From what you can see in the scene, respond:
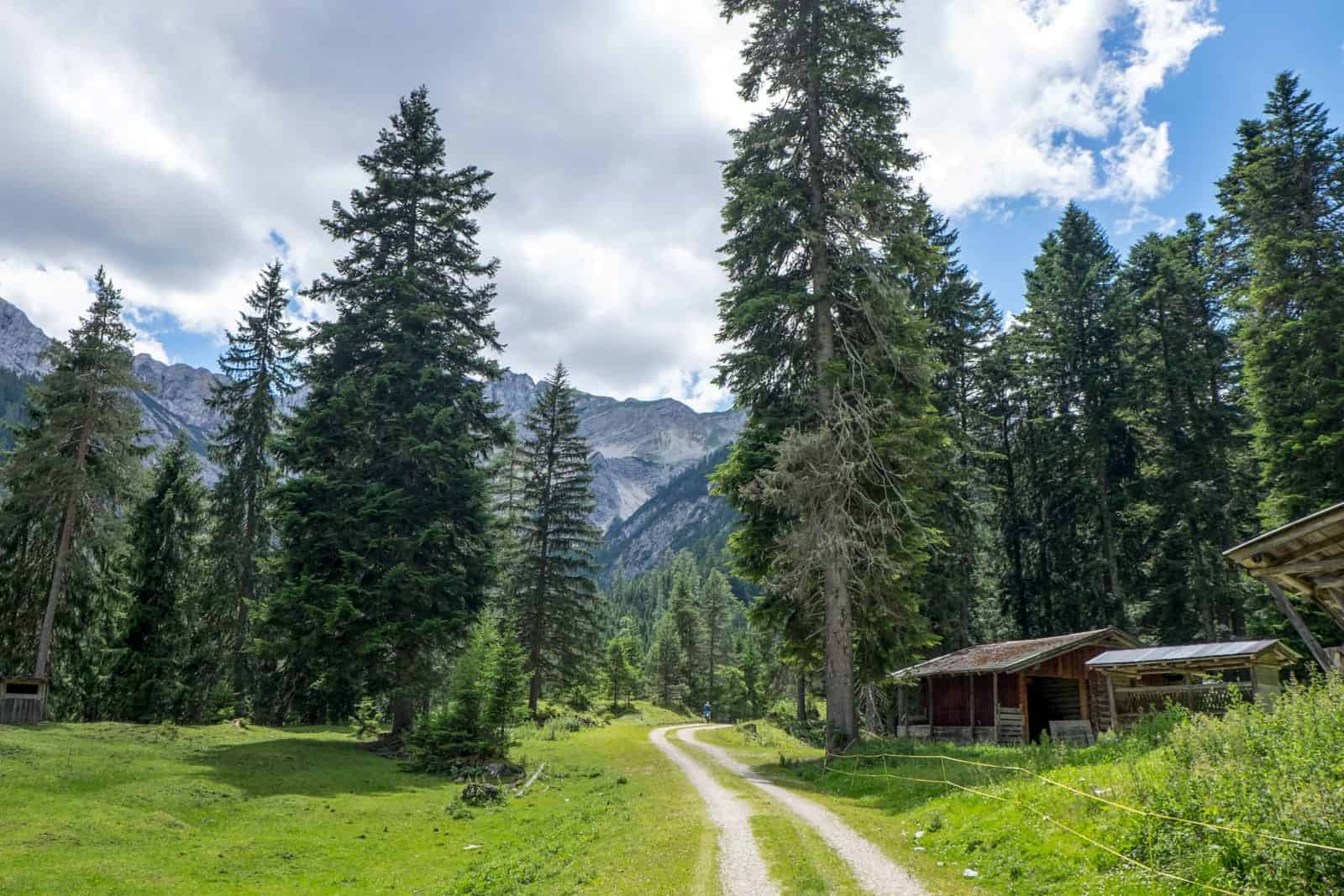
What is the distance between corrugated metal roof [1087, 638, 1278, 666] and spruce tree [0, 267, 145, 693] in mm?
37730

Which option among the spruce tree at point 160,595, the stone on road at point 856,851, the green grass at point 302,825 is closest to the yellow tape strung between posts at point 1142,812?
the stone on road at point 856,851

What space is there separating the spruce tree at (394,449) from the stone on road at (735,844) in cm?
1246

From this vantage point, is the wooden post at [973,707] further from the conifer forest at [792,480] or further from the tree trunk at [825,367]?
the tree trunk at [825,367]

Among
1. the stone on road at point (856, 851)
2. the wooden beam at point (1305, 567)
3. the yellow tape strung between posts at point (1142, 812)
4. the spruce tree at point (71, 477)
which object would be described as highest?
the spruce tree at point (71, 477)

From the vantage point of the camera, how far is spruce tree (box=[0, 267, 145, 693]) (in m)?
29.0

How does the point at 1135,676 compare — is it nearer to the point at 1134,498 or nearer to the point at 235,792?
the point at 1134,498

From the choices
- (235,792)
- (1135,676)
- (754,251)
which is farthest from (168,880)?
(1135,676)

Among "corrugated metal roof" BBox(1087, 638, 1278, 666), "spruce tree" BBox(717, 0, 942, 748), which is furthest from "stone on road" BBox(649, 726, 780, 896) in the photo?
"corrugated metal roof" BBox(1087, 638, 1278, 666)

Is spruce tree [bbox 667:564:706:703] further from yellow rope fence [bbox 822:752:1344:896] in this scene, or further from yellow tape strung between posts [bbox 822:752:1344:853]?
yellow tape strung between posts [bbox 822:752:1344:853]

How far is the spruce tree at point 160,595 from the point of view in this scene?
31.8 meters

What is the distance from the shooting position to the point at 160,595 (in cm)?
3309

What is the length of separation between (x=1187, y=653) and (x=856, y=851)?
14693 mm

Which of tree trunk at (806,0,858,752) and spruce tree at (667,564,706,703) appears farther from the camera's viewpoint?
spruce tree at (667,564,706,703)

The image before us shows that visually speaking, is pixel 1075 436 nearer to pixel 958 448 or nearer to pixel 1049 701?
pixel 958 448
